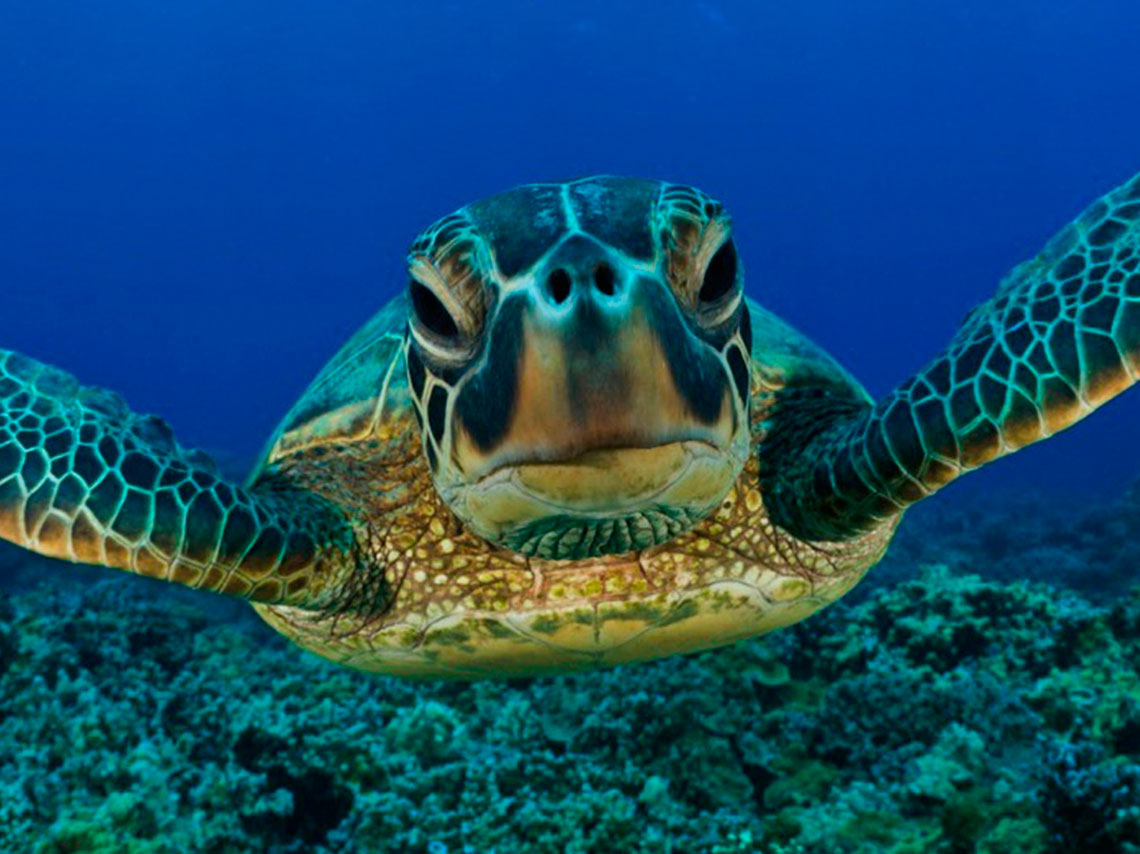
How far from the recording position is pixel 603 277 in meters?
1.50

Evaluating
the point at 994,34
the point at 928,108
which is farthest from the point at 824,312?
the point at 994,34

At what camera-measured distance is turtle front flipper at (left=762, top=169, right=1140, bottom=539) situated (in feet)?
7.17

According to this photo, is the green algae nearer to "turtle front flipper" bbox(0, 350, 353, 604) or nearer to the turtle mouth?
"turtle front flipper" bbox(0, 350, 353, 604)

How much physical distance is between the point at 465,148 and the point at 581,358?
328 ft

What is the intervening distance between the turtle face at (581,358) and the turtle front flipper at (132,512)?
81 centimetres

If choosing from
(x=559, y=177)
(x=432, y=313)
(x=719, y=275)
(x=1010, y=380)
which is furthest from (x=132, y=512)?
(x=559, y=177)

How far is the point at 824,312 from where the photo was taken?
371ft

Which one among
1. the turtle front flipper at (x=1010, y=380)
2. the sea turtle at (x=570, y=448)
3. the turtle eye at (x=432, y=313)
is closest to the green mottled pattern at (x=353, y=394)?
the sea turtle at (x=570, y=448)

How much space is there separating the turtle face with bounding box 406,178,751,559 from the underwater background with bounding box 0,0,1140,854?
1.89m

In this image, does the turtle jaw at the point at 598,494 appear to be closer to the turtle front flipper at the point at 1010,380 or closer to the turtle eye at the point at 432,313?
the turtle eye at the point at 432,313

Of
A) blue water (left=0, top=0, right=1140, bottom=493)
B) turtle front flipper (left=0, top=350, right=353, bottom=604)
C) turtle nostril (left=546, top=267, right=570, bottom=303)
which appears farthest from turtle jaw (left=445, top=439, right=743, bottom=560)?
blue water (left=0, top=0, right=1140, bottom=493)

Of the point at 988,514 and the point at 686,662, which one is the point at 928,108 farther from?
the point at 686,662

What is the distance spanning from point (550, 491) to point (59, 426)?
182 cm

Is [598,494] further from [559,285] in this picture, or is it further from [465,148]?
[465,148]
